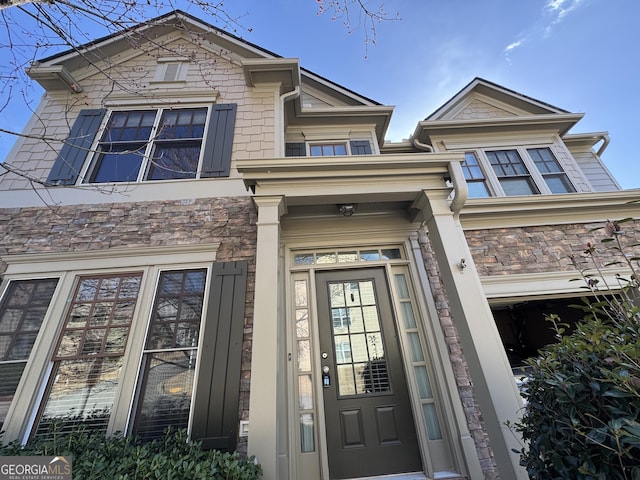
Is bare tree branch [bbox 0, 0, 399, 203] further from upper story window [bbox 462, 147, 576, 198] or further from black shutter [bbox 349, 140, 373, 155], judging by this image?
upper story window [bbox 462, 147, 576, 198]

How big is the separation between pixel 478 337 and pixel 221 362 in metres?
2.43

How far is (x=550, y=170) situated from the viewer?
521 cm

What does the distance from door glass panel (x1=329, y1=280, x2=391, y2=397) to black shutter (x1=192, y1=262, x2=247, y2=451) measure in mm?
1185

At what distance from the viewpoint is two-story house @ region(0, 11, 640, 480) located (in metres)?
A: 2.62

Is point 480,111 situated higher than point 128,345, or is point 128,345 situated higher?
point 480,111

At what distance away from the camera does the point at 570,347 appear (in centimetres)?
161

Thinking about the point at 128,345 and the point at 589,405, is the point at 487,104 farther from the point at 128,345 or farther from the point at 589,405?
the point at 128,345

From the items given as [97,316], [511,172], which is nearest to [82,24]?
[97,316]

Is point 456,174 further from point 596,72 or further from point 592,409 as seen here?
point 596,72

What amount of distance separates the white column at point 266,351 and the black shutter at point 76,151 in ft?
8.99

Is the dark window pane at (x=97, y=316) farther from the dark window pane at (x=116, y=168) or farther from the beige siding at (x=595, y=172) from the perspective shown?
the beige siding at (x=595, y=172)

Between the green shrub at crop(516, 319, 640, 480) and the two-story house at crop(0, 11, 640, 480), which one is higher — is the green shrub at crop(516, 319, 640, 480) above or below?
below

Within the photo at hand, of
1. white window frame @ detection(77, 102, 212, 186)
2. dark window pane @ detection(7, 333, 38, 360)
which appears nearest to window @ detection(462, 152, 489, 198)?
white window frame @ detection(77, 102, 212, 186)

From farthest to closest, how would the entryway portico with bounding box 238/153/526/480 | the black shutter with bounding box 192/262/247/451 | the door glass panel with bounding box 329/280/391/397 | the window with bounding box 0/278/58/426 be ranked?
the door glass panel with bounding box 329/280/391/397 → the window with bounding box 0/278/58/426 → the black shutter with bounding box 192/262/247/451 → the entryway portico with bounding box 238/153/526/480
